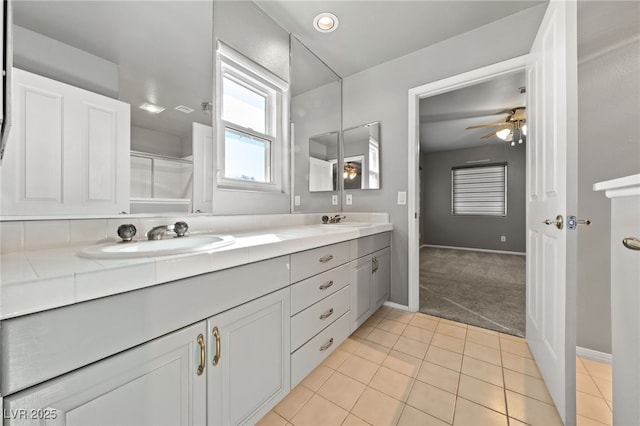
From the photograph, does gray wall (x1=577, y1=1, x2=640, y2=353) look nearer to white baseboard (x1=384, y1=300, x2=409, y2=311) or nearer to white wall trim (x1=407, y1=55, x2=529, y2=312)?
white wall trim (x1=407, y1=55, x2=529, y2=312)

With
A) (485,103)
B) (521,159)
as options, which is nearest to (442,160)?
(521,159)

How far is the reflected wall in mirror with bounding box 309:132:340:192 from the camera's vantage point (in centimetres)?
231

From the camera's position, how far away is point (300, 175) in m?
2.18

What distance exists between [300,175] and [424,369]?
1.66 metres

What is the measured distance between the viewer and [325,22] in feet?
6.15

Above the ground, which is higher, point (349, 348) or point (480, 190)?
point (480, 190)

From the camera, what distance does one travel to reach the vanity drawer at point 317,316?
1.18 m

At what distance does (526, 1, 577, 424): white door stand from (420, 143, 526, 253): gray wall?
4.33 metres

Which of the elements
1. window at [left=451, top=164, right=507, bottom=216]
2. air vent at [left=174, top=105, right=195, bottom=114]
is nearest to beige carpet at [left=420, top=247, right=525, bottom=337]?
window at [left=451, top=164, right=507, bottom=216]

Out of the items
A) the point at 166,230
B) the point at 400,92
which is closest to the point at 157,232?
the point at 166,230

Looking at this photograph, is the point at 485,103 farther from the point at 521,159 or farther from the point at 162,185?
the point at 162,185

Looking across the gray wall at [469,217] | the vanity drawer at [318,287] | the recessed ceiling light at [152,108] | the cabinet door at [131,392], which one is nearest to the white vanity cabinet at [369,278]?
the vanity drawer at [318,287]

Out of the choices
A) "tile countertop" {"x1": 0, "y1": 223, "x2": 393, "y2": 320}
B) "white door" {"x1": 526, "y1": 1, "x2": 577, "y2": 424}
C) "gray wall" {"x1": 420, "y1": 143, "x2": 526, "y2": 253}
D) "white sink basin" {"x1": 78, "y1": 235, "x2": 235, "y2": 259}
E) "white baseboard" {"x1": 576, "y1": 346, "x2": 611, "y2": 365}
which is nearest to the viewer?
"tile countertop" {"x1": 0, "y1": 223, "x2": 393, "y2": 320}

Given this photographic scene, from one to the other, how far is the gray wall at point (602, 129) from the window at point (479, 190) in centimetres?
430
